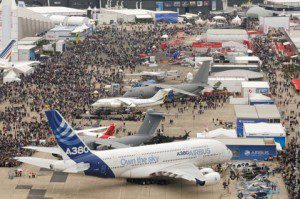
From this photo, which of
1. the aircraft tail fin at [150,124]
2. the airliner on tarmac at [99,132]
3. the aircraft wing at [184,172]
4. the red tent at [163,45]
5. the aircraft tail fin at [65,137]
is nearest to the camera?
the aircraft tail fin at [65,137]

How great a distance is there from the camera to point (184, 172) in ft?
277

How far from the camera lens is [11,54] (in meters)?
164

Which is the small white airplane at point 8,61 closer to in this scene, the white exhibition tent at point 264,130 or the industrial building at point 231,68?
the industrial building at point 231,68

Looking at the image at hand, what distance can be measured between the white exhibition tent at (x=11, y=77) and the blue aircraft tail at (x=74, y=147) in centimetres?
6498

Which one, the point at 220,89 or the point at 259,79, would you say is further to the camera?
the point at 259,79

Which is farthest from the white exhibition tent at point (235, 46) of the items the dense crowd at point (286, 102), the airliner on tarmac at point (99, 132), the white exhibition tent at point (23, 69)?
the airliner on tarmac at point (99, 132)

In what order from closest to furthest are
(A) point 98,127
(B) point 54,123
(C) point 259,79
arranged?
(B) point 54,123
(A) point 98,127
(C) point 259,79

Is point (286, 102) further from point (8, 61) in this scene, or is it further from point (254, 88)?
point (8, 61)

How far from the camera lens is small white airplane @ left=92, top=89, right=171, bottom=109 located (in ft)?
405

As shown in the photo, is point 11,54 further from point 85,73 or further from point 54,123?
point 54,123

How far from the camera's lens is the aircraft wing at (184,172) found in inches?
3253

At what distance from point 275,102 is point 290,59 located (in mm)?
44755

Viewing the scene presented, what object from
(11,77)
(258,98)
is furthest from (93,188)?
(11,77)

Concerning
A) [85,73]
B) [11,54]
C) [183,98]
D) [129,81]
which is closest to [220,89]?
[183,98]
